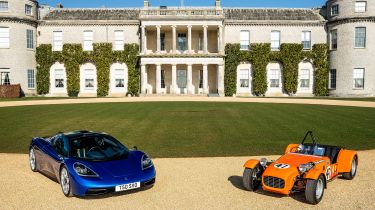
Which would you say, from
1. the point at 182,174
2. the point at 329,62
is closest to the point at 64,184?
the point at 182,174

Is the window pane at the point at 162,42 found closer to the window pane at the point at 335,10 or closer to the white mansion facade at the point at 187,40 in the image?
the white mansion facade at the point at 187,40

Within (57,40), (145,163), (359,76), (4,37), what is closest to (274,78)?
(359,76)

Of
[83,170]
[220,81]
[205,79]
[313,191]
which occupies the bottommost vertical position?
[313,191]

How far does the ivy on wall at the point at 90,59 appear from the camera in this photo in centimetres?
4275

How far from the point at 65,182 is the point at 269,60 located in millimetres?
Answer: 38645

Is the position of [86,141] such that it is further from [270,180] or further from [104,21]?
[104,21]

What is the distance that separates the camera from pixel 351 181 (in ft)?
26.7

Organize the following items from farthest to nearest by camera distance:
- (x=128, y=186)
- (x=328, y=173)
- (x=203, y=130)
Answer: (x=203, y=130), (x=328, y=173), (x=128, y=186)

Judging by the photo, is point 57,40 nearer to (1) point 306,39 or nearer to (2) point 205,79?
(2) point 205,79

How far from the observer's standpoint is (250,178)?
7.23m

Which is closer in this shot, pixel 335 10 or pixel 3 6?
pixel 3 6

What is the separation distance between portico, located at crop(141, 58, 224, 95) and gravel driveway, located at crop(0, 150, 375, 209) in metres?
32.7

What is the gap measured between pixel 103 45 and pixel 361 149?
36593 millimetres

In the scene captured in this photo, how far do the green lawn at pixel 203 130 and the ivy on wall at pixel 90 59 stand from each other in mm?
23650
